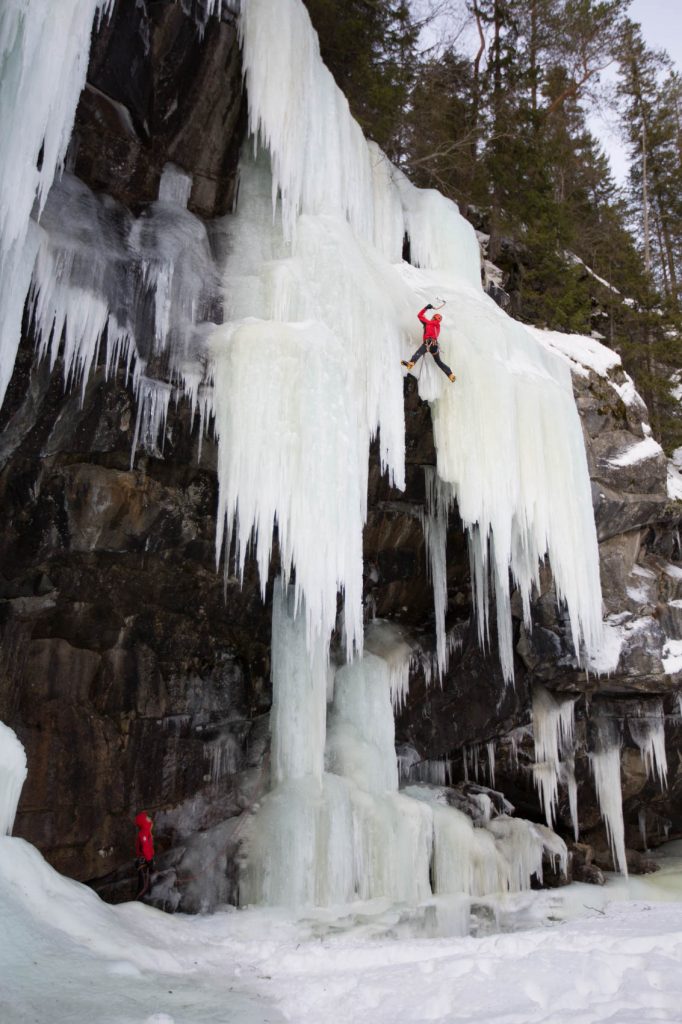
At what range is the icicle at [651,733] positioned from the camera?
13172mm

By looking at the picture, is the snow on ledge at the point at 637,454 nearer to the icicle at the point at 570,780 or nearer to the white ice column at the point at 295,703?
the icicle at the point at 570,780

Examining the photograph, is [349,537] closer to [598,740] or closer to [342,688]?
[342,688]

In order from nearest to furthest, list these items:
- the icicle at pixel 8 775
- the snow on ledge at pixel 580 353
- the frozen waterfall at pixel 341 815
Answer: the icicle at pixel 8 775
the frozen waterfall at pixel 341 815
the snow on ledge at pixel 580 353

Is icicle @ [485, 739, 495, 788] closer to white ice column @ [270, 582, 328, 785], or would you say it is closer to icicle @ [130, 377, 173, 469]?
white ice column @ [270, 582, 328, 785]

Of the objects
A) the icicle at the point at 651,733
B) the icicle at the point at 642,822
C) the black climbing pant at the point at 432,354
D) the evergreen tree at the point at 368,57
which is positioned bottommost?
the icicle at the point at 642,822

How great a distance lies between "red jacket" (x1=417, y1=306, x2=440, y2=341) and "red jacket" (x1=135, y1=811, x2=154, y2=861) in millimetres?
6222

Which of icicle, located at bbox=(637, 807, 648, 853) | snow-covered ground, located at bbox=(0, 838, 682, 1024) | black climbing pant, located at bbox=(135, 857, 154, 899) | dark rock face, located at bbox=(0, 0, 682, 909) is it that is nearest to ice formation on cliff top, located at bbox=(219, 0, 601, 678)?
dark rock face, located at bbox=(0, 0, 682, 909)

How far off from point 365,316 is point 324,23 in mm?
4911

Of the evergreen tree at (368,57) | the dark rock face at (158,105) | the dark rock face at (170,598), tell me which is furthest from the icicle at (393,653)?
the evergreen tree at (368,57)

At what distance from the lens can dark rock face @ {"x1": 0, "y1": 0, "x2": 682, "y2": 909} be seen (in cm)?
711

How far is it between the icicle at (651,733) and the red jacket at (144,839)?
859 cm

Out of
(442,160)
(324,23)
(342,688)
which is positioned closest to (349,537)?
(342,688)

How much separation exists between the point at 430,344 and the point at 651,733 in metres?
8.75

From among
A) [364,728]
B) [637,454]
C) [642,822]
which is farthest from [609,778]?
[637,454]
